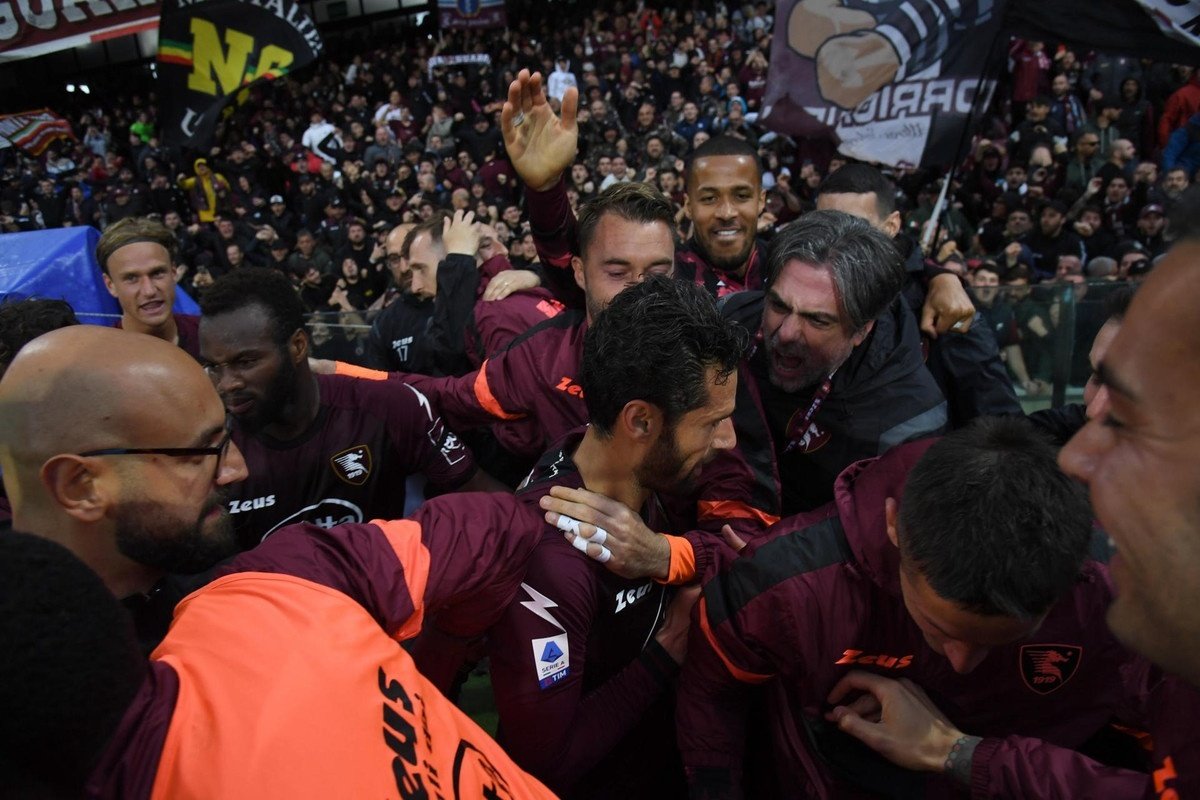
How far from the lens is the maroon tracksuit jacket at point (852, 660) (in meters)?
1.80

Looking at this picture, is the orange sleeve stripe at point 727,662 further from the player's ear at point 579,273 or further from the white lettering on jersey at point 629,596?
the player's ear at point 579,273

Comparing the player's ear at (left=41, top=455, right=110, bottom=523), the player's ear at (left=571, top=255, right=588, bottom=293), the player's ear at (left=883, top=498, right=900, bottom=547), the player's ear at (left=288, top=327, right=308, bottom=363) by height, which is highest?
the player's ear at (left=41, top=455, right=110, bottom=523)

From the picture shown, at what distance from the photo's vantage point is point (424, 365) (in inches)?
175

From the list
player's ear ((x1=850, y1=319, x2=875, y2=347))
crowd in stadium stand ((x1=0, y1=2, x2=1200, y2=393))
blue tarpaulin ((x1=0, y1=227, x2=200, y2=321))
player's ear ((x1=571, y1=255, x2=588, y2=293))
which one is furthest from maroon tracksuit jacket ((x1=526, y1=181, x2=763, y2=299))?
blue tarpaulin ((x1=0, y1=227, x2=200, y2=321))

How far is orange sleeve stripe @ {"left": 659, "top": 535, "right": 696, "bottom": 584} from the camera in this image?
2031mm

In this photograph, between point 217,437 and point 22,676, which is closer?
point 22,676

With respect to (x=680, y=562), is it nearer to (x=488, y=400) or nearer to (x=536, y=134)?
(x=488, y=400)

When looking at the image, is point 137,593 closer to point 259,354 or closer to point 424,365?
point 259,354

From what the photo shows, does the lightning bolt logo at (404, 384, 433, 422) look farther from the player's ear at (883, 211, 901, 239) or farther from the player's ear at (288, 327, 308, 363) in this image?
the player's ear at (883, 211, 901, 239)

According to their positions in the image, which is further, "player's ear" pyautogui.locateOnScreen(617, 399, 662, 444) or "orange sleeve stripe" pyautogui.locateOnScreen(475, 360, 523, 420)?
"orange sleeve stripe" pyautogui.locateOnScreen(475, 360, 523, 420)

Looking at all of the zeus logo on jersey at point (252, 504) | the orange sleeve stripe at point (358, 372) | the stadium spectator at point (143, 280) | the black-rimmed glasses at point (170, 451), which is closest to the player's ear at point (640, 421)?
the black-rimmed glasses at point (170, 451)

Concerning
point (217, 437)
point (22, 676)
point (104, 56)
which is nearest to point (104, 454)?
point (217, 437)

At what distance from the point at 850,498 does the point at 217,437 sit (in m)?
1.46

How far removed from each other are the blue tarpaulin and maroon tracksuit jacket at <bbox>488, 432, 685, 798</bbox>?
3780mm
